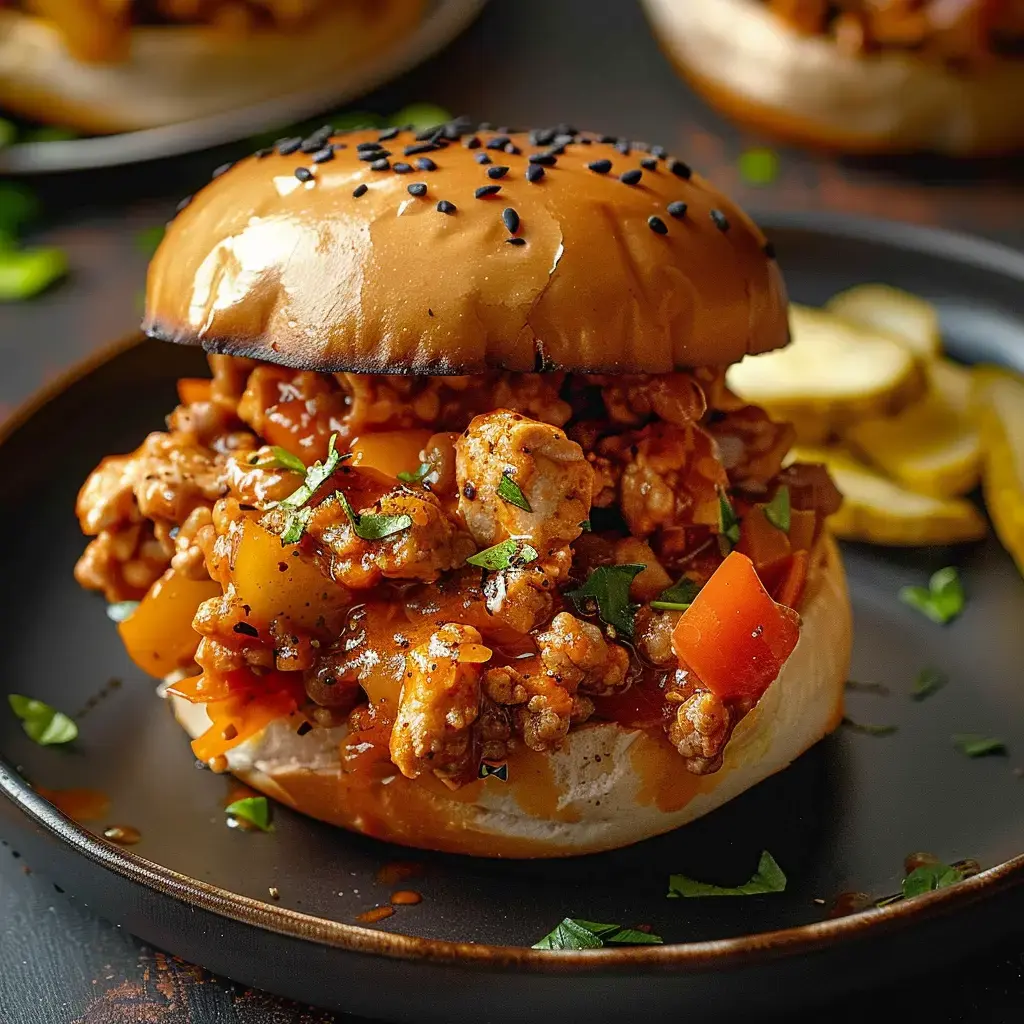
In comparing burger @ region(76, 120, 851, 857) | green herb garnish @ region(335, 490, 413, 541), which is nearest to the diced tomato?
burger @ region(76, 120, 851, 857)

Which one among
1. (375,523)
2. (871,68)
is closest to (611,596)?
(375,523)

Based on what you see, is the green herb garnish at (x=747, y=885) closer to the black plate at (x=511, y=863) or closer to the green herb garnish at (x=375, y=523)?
the black plate at (x=511, y=863)

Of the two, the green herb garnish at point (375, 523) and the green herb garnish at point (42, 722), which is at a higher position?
the green herb garnish at point (375, 523)

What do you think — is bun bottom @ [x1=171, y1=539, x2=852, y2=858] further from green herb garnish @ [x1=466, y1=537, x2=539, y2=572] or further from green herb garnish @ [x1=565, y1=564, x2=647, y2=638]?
green herb garnish @ [x1=466, y1=537, x2=539, y2=572]

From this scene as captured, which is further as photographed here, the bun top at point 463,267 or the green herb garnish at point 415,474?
the green herb garnish at point 415,474

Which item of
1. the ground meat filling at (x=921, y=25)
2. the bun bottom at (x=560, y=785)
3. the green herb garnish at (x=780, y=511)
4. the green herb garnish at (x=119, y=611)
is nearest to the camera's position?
the bun bottom at (x=560, y=785)

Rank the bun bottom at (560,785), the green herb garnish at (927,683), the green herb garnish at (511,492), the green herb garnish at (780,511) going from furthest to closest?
the green herb garnish at (927,683) < the green herb garnish at (780,511) < the bun bottom at (560,785) < the green herb garnish at (511,492)

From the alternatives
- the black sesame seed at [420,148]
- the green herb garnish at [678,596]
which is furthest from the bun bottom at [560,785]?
the black sesame seed at [420,148]
